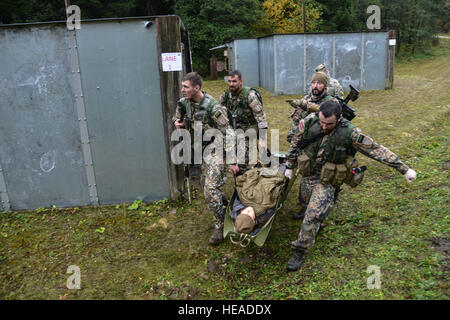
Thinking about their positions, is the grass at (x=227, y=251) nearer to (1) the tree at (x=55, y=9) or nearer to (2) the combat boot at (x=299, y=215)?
(2) the combat boot at (x=299, y=215)

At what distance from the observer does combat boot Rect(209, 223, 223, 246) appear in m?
4.50

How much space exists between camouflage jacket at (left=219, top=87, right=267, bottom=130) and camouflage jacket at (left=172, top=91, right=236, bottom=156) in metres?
0.78

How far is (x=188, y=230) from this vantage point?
492 cm

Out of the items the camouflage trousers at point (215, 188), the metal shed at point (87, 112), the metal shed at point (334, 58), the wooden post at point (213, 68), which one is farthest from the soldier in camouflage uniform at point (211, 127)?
the wooden post at point (213, 68)

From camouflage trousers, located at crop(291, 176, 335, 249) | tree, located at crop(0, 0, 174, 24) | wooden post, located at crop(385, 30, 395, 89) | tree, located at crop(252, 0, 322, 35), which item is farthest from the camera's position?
tree, located at crop(252, 0, 322, 35)

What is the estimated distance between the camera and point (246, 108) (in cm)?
543

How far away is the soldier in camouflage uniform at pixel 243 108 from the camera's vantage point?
5195mm

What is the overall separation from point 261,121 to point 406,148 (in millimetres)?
3917

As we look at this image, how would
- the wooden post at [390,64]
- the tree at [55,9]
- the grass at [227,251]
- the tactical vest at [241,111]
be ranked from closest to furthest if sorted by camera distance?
the grass at [227,251]
the tactical vest at [241,111]
the wooden post at [390,64]
the tree at [55,9]

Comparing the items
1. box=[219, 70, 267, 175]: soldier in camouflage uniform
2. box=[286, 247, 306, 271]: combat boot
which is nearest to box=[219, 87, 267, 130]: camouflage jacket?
box=[219, 70, 267, 175]: soldier in camouflage uniform

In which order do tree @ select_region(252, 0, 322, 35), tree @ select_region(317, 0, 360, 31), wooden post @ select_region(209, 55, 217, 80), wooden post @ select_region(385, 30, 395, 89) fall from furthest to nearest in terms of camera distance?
tree @ select_region(317, 0, 360, 31), tree @ select_region(252, 0, 322, 35), wooden post @ select_region(209, 55, 217, 80), wooden post @ select_region(385, 30, 395, 89)

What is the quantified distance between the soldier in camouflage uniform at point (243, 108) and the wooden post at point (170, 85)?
765mm

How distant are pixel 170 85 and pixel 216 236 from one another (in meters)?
2.25

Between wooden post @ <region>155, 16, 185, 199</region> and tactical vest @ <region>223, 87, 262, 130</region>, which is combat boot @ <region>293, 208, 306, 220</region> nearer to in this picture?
tactical vest @ <region>223, 87, 262, 130</region>
